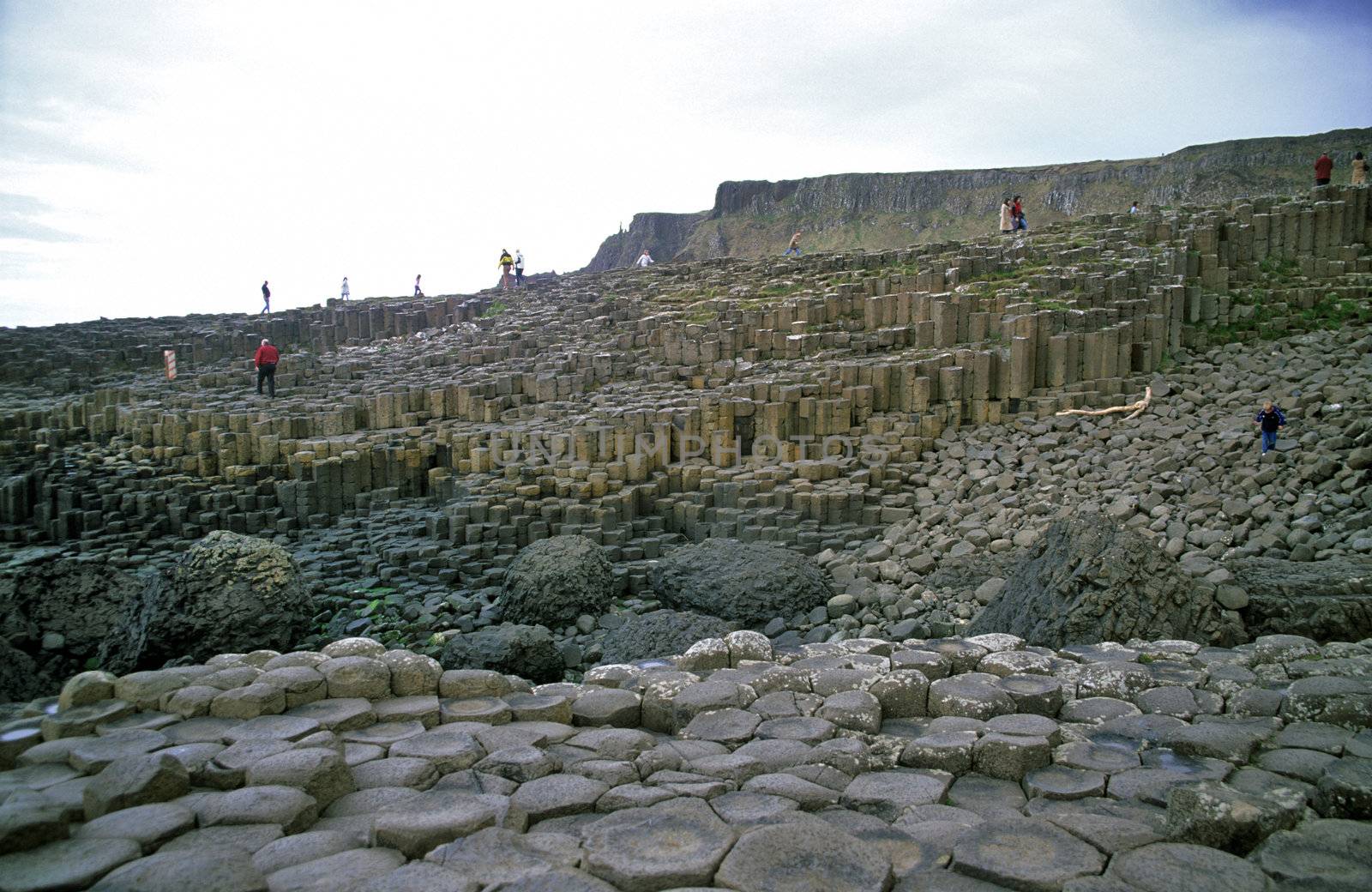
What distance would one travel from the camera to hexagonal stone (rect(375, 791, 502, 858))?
371cm

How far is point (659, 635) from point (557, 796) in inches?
213

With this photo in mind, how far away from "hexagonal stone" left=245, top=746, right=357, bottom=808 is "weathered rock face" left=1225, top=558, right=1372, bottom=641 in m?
7.01

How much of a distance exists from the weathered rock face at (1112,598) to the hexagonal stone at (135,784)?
20.1ft

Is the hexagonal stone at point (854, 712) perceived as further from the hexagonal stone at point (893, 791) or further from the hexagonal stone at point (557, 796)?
the hexagonal stone at point (557, 796)

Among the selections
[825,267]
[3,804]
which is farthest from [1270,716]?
[825,267]

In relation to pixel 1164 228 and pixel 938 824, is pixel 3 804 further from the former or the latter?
pixel 1164 228

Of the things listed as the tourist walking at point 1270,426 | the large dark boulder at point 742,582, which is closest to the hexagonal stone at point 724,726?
the large dark boulder at point 742,582

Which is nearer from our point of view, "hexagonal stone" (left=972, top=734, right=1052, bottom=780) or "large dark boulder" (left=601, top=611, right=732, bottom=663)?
"hexagonal stone" (left=972, top=734, right=1052, bottom=780)

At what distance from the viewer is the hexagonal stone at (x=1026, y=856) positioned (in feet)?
11.2

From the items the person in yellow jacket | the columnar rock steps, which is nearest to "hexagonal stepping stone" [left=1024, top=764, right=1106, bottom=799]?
the columnar rock steps

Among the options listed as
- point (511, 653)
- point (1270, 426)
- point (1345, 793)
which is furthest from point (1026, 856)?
point (1270, 426)

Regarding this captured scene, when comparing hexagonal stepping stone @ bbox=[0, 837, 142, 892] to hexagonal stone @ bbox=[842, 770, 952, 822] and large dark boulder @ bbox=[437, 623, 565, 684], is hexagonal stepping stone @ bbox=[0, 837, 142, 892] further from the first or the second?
large dark boulder @ bbox=[437, 623, 565, 684]

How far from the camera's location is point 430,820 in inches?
151

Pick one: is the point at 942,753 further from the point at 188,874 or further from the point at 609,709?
the point at 188,874
